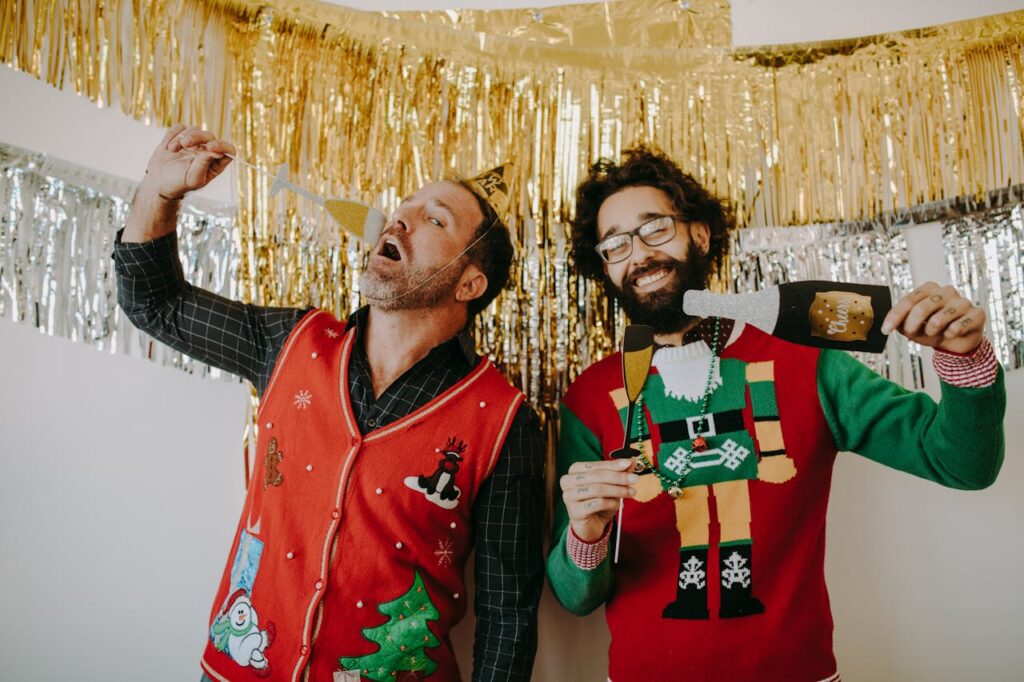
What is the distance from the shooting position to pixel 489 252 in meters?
1.35

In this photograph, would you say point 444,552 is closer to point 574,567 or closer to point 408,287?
point 574,567

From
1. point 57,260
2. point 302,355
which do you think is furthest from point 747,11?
point 57,260

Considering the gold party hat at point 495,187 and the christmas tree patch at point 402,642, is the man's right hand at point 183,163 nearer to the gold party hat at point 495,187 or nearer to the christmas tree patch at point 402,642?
the gold party hat at point 495,187

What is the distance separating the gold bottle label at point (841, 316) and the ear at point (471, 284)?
63cm

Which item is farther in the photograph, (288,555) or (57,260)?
(57,260)

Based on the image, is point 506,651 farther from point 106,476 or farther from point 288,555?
point 106,476

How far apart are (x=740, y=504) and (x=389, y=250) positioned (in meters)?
0.76

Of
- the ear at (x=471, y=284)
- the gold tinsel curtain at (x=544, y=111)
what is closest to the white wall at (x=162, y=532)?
the gold tinsel curtain at (x=544, y=111)

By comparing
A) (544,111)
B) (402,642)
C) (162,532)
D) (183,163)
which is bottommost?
(402,642)

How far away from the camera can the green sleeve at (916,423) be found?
95 centimetres

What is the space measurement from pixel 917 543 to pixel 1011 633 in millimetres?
242

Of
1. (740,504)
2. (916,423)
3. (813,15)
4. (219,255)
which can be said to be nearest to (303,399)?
(219,255)

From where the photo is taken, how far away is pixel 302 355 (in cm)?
119

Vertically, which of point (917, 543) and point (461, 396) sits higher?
point (461, 396)
